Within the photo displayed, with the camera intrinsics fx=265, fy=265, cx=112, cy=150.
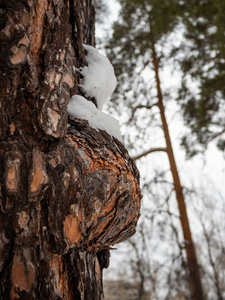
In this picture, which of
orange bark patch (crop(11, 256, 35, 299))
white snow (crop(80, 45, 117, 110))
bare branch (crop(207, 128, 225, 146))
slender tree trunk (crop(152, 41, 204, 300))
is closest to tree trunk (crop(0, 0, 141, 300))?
orange bark patch (crop(11, 256, 35, 299))

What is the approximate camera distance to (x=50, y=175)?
0.70 meters

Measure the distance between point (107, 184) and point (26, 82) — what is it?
38cm

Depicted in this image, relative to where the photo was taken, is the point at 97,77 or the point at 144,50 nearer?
the point at 97,77

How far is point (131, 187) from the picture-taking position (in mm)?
853

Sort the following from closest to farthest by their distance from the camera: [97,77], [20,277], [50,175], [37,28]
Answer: [20,277], [50,175], [37,28], [97,77]

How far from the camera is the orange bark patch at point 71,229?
0.67m

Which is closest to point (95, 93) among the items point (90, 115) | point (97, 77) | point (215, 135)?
point (97, 77)

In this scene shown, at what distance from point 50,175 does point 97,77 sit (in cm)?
54

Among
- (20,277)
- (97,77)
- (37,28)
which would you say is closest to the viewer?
(20,277)

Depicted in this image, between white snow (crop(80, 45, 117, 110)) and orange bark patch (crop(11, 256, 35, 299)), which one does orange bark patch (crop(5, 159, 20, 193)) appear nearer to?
orange bark patch (crop(11, 256, 35, 299))

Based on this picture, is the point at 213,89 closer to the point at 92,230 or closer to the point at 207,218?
the point at 92,230

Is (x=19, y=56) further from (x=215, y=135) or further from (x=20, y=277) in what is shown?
(x=215, y=135)

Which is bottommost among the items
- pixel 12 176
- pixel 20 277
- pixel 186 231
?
pixel 20 277

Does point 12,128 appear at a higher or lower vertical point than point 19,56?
lower
